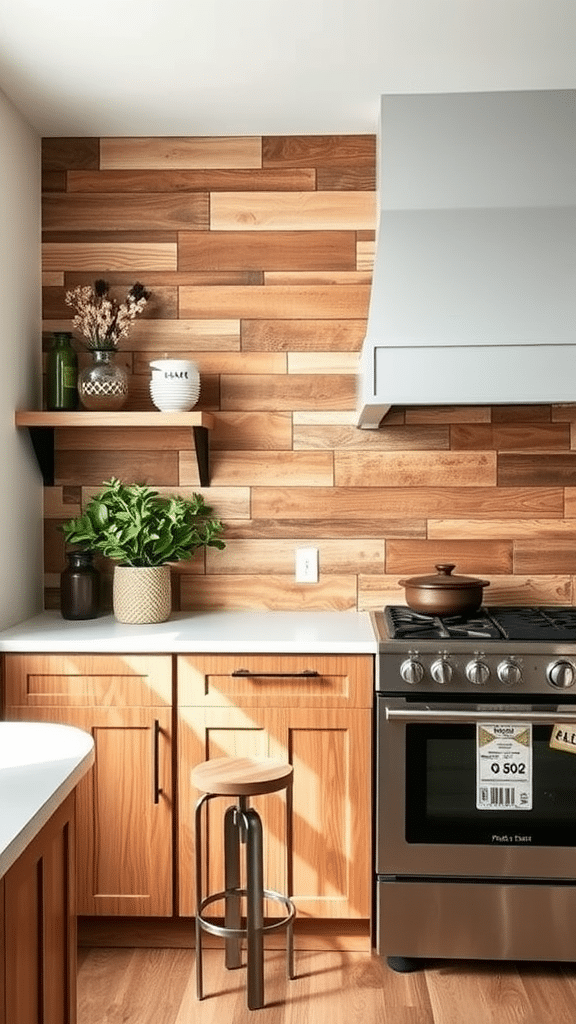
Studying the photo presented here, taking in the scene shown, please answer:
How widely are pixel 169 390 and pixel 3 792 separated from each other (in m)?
1.87

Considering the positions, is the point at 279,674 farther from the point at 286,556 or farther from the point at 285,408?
the point at 285,408

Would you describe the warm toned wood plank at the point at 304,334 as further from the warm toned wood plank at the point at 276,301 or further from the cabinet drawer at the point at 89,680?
the cabinet drawer at the point at 89,680

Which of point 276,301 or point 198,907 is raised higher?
point 276,301

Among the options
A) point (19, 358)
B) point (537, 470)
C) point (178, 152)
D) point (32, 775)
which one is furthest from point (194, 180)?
point (32, 775)

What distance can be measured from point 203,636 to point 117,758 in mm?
417

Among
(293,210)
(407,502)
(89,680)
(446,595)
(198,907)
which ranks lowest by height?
(198,907)

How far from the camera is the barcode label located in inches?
106

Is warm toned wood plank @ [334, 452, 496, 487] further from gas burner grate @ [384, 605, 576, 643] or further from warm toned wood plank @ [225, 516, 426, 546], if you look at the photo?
gas burner grate @ [384, 605, 576, 643]

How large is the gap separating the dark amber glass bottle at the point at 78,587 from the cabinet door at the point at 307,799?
1.84 feet

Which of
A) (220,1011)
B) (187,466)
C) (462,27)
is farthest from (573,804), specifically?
(462,27)

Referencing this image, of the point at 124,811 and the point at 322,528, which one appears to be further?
the point at 322,528

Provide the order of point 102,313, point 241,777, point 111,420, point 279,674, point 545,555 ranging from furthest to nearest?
point 545,555
point 102,313
point 111,420
point 279,674
point 241,777

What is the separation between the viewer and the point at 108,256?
338 centimetres

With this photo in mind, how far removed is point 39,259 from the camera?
3369 millimetres
